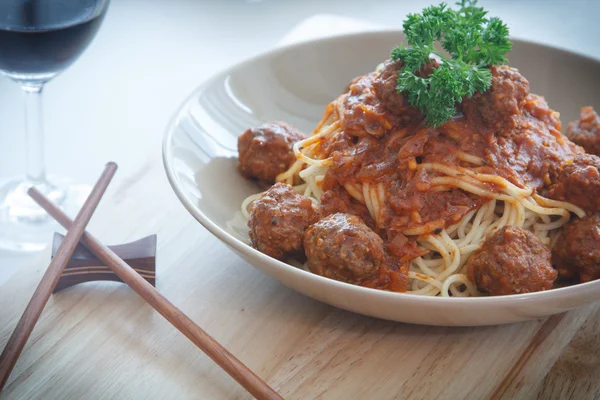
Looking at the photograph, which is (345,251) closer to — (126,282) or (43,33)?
(126,282)

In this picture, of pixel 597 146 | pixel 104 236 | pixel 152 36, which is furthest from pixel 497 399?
pixel 152 36

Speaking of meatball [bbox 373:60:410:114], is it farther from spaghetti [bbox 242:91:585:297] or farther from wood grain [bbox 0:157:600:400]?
wood grain [bbox 0:157:600:400]

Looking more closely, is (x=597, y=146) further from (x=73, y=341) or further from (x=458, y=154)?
(x=73, y=341)


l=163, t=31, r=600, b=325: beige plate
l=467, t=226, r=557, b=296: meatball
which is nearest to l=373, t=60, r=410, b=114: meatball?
l=467, t=226, r=557, b=296: meatball

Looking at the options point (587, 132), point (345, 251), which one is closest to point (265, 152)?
point (345, 251)

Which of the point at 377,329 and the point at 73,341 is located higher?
the point at 377,329

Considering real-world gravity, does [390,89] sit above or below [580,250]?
above
